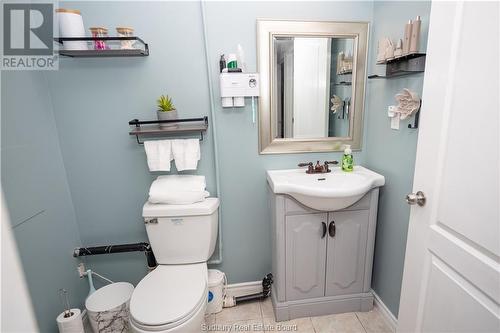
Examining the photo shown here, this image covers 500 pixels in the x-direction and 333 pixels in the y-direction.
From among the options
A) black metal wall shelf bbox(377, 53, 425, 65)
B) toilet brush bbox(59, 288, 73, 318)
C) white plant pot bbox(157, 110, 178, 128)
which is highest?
black metal wall shelf bbox(377, 53, 425, 65)

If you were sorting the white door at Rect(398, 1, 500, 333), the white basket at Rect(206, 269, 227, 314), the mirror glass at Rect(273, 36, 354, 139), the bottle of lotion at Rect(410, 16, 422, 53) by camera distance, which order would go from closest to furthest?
the white door at Rect(398, 1, 500, 333) < the bottle of lotion at Rect(410, 16, 422, 53) < the mirror glass at Rect(273, 36, 354, 139) < the white basket at Rect(206, 269, 227, 314)

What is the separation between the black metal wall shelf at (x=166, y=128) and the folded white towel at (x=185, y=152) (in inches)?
2.7

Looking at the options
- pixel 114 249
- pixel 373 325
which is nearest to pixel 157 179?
pixel 114 249

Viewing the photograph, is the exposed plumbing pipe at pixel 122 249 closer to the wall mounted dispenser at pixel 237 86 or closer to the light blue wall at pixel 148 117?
the light blue wall at pixel 148 117

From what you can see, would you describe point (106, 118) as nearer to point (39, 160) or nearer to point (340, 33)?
point (39, 160)

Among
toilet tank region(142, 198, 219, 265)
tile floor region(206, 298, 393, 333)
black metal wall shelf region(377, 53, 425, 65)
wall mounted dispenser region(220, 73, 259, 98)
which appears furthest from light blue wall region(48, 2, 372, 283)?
tile floor region(206, 298, 393, 333)

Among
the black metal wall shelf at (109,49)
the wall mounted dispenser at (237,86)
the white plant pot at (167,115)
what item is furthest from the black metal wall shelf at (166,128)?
the black metal wall shelf at (109,49)

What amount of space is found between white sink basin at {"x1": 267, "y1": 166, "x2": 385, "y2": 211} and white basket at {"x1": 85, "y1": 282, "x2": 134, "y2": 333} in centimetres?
111

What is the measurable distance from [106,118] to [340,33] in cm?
149

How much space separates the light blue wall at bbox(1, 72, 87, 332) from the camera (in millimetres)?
1216

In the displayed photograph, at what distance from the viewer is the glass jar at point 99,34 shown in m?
1.34

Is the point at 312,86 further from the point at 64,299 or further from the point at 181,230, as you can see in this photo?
the point at 64,299

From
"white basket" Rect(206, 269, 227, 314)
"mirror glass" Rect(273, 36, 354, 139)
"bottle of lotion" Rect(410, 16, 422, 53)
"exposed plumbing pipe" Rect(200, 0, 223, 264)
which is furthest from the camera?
"white basket" Rect(206, 269, 227, 314)

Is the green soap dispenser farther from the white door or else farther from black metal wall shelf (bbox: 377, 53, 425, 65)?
the white door
